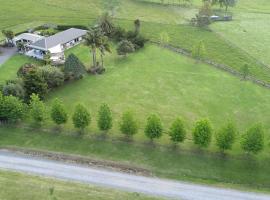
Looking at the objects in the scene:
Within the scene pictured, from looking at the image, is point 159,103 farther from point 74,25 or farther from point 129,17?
point 129,17

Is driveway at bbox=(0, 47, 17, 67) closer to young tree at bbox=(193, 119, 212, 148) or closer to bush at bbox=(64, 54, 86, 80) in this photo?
bush at bbox=(64, 54, 86, 80)

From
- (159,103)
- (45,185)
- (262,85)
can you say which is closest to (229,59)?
(262,85)

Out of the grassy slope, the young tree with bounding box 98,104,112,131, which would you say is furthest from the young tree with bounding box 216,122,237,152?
the grassy slope

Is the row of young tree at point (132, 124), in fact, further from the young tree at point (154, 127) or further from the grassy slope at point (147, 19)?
the grassy slope at point (147, 19)

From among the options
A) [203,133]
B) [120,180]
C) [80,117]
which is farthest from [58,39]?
[203,133]

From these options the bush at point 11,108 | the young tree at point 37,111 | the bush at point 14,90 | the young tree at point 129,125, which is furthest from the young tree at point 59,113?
the young tree at point 129,125

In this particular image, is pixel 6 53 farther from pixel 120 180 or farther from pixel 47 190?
pixel 120 180
